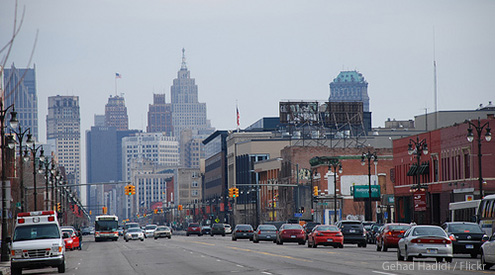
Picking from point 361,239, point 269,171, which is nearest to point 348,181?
point 269,171

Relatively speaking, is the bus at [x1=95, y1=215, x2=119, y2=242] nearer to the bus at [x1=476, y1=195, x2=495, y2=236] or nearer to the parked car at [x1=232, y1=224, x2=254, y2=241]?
the parked car at [x1=232, y1=224, x2=254, y2=241]

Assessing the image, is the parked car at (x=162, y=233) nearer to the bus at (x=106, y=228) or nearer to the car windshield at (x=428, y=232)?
the bus at (x=106, y=228)

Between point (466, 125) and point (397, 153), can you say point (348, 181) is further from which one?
point (466, 125)

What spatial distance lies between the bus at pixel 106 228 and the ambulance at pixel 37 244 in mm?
65582

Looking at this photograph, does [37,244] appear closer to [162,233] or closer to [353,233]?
[353,233]

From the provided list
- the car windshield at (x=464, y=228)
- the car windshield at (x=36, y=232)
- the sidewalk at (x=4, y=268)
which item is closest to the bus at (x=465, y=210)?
the car windshield at (x=464, y=228)

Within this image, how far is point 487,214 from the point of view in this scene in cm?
4650

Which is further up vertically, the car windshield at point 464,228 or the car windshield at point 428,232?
Result: the car windshield at point 428,232

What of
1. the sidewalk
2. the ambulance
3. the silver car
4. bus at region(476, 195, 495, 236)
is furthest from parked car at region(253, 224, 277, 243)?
the silver car

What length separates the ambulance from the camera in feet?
113

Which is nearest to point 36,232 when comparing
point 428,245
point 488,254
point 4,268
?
point 4,268

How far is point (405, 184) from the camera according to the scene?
310 feet

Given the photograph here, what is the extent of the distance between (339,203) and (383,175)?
25.0 ft

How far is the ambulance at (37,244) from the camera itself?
3459cm
